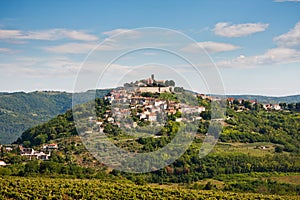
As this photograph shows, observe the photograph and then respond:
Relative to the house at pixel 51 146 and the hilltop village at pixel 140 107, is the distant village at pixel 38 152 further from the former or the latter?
the hilltop village at pixel 140 107

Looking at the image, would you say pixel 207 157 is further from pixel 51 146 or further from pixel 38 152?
pixel 38 152

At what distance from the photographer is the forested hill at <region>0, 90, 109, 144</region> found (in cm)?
7431

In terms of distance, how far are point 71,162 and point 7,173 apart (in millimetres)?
5831

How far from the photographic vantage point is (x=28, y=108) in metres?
89.9

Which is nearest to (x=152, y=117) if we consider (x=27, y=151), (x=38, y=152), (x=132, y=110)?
(x=132, y=110)

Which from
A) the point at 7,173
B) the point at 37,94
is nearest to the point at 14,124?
the point at 37,94

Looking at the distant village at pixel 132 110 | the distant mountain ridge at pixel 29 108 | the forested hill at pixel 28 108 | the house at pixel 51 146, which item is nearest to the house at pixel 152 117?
the distant village at pixel 132 110

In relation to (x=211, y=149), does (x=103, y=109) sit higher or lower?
higher

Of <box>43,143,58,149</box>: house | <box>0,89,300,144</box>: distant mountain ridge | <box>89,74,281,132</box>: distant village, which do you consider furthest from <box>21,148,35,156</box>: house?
<box>0,89,300,144</box>: distant mountain ridge

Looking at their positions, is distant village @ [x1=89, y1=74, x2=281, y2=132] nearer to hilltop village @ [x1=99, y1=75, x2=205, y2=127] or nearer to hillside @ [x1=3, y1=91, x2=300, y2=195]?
hilltop village @ [x1=99, y1=75, x2=205, y2=127]

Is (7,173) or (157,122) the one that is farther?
(157,122)

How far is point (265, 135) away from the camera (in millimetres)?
31219

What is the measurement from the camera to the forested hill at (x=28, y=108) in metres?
74.3

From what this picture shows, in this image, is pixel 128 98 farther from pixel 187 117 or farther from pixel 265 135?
pixel 265 135
